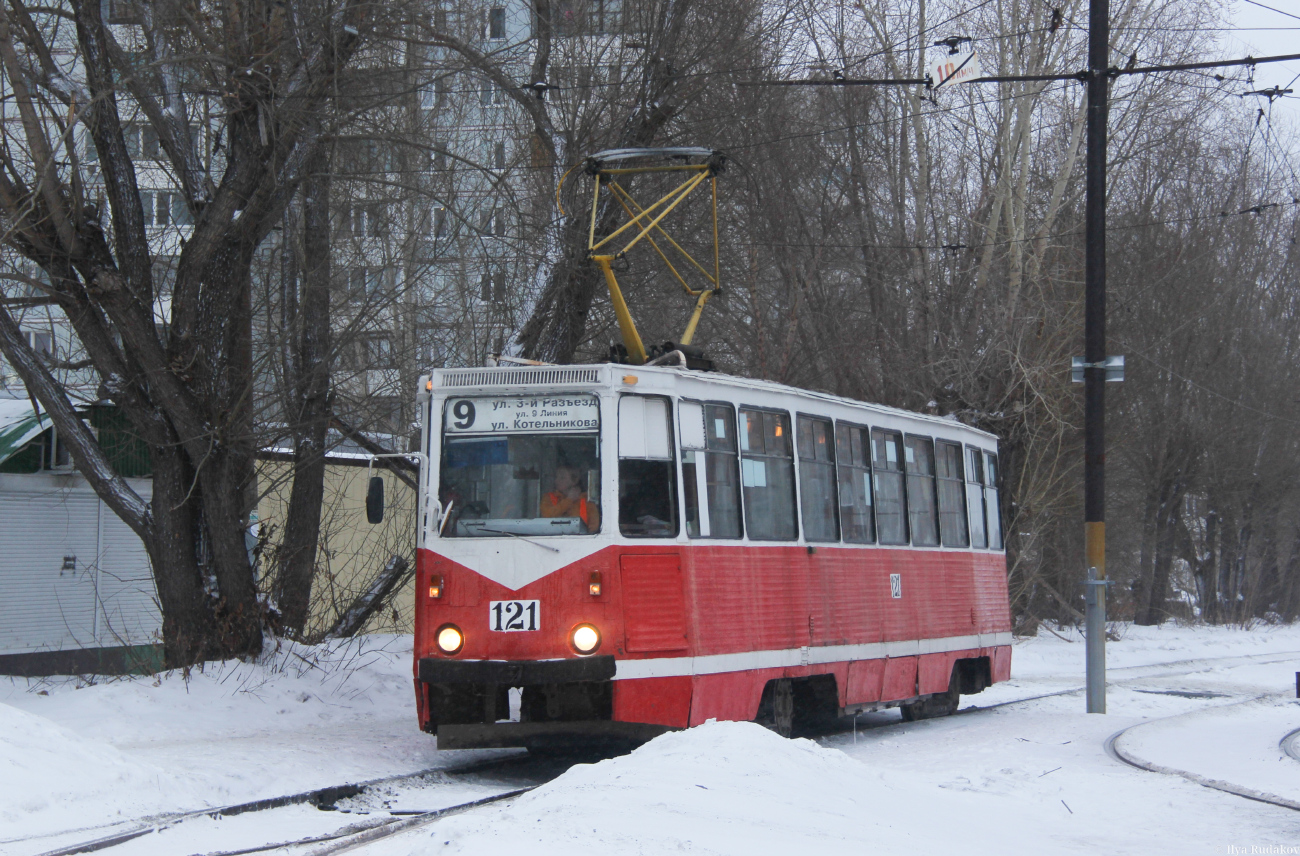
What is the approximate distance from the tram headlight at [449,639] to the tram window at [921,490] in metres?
5.74

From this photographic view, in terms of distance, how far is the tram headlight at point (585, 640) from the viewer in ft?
31.0

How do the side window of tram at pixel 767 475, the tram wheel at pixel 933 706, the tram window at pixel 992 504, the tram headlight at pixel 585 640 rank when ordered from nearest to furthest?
the tram headlight at pixel 585 640
the side window of tram at pixel 767 475
the tram wheel at pixel 933 706
the tram window at pixel 992 504

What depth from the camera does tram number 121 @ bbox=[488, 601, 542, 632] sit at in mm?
9516

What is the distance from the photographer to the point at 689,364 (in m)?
11.5

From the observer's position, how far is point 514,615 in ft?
31.3

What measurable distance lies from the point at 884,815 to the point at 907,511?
6.72 metres

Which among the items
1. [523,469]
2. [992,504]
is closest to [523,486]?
[523,469]

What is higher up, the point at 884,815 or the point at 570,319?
the point at 570,319

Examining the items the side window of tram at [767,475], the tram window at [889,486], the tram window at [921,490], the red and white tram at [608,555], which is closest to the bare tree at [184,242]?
the red and white tram at [608,555]

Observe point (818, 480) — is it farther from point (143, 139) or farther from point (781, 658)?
point (143, 139)

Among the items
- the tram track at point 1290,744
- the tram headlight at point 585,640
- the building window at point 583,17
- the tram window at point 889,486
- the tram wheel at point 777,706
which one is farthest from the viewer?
the building window at point 583,17

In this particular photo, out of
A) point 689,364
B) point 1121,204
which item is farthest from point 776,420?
point 1121,204

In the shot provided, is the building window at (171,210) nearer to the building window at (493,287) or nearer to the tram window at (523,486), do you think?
the building window at (493,287)

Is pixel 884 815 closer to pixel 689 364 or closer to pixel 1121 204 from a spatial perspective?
pixel 689 364
